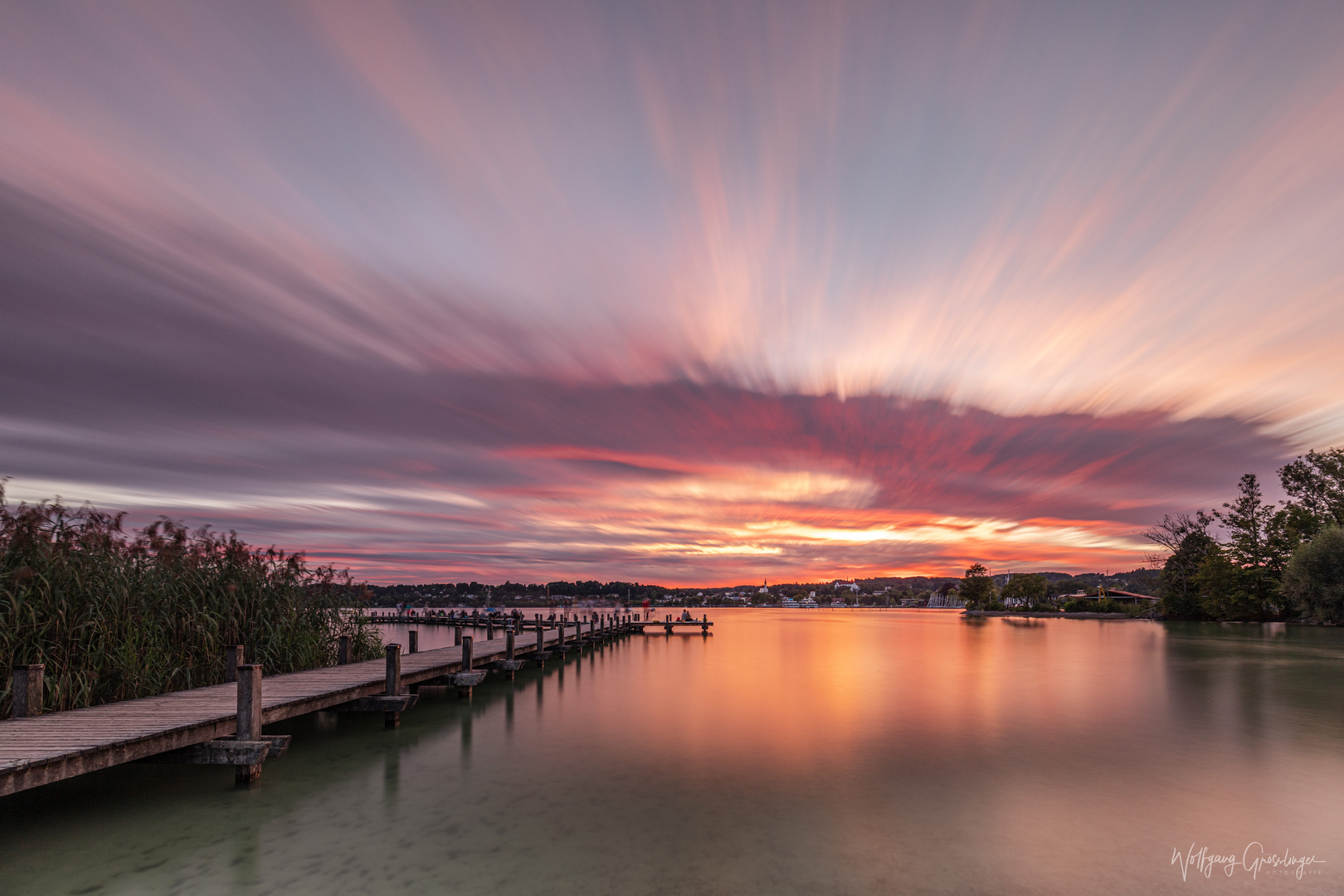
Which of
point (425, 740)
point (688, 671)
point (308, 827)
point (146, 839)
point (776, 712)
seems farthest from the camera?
point (688, 671)

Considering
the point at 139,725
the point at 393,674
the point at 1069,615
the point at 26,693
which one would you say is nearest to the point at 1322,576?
the point at 1069,615

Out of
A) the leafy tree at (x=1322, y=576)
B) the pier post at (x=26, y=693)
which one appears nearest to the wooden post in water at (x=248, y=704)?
the pier post at (x=26, y=693)

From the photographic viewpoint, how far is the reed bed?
11.1 meters

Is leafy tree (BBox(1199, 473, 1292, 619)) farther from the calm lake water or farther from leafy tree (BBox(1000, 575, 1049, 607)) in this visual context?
the calm lake water

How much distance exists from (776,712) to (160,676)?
603 inches

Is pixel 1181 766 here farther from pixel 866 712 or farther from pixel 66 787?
pixel 66 787

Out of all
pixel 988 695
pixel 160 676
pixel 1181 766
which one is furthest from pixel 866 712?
pixel 160 676

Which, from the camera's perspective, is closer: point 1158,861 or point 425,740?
point 1158,861

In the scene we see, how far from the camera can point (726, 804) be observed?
11117 mm

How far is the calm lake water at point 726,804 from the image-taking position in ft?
26.7

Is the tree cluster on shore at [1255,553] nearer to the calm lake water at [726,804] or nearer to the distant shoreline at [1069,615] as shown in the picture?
the distant shoreline at [1069,615]

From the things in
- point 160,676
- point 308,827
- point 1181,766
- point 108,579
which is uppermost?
point 108,579

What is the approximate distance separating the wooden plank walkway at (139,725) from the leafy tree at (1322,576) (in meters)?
76.2

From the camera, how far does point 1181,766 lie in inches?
556
